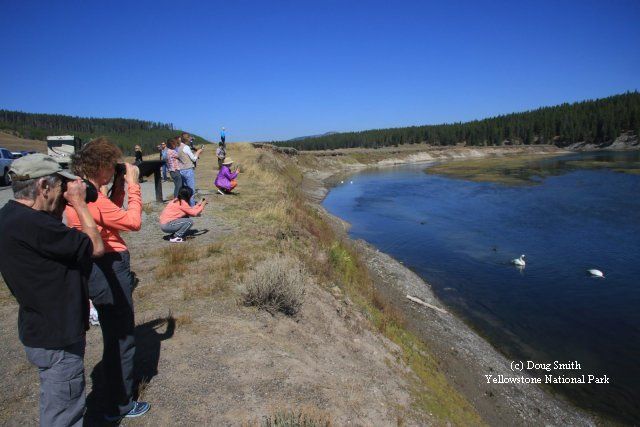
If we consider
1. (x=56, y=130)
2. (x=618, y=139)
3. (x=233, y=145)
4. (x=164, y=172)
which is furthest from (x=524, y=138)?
(x=56, y=130)

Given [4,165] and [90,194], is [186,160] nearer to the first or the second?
[90,194]

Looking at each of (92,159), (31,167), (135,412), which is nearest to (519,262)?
(135,412)

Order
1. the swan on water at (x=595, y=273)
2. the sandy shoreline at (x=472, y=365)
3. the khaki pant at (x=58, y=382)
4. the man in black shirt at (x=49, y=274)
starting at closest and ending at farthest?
the man in black shirt at (x=49, y=274)
the khaki pant at (x=58, y=382)
the sandy shoreline at (x=472, y=365)
the swan on water at (x=595, y=273)

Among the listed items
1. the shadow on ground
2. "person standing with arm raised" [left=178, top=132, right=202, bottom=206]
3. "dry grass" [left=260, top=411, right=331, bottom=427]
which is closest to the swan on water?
"dry grass" [left=260, top=411, right=331, bottom=427]

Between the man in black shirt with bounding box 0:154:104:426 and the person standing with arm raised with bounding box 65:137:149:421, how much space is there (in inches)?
16.1

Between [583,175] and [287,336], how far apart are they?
48.1 m

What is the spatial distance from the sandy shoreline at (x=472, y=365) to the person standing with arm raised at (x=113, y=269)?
6095 mm

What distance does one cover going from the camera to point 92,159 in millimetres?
3246

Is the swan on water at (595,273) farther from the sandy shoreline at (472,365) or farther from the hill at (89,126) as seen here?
the hill at (89,126)

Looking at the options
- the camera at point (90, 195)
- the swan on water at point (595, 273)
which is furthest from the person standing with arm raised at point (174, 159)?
the swan on water at point (595, 273)

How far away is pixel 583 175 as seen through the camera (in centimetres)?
4316

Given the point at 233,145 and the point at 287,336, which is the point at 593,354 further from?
the point at 233,145

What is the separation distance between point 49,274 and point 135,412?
6.07ft

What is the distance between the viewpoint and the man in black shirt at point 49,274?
249 centimetres
